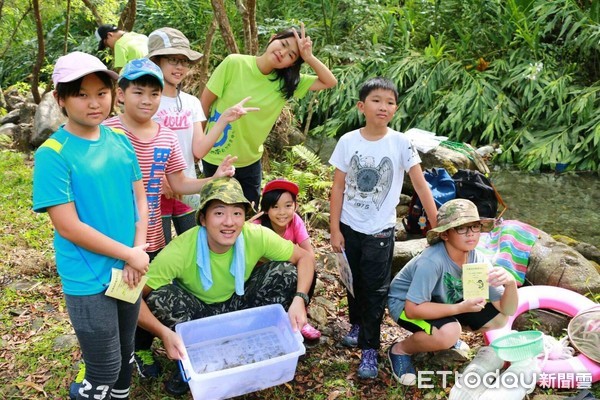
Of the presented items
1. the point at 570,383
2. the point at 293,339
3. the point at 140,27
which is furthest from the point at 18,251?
the point at 140,27

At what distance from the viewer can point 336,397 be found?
259 cm

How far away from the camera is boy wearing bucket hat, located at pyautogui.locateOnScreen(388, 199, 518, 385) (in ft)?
8.23

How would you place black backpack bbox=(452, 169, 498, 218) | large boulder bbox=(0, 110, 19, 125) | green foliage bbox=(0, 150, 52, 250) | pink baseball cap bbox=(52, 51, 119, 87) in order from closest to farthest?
pink baseball cap bbox=(52, 51, 119, 87), black backpack bbox=(452, 169, 498, 218), green foliage bbox=(0, 150, 52, 250), large boulder bbox=(0, 110, 19, 125)

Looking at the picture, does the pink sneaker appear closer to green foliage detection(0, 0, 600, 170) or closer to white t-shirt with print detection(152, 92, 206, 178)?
white t-shirt with print detection(152, 92, 206, 178)

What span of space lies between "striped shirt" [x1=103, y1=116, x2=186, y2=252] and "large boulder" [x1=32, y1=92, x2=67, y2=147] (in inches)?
194

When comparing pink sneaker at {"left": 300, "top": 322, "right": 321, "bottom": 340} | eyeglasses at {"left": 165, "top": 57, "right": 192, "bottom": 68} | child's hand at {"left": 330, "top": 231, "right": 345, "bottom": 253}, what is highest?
eyeglasses at {"left": 165, "top": 57, "right": 192, "bottom": 68}

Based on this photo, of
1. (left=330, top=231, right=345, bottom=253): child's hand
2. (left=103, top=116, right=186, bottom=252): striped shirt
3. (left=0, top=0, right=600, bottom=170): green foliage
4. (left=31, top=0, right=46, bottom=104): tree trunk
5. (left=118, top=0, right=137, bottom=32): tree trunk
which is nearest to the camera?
(left=103, top=116, right=186, bottom=252): striped shirt

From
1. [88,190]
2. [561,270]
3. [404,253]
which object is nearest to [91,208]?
[88,190]

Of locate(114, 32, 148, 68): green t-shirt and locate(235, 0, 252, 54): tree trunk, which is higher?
locate(235, 0, 252, 54): tree trunk

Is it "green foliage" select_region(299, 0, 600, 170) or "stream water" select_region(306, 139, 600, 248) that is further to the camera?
"green foliage" select_region(299, 0, 600, 170)

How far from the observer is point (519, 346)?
2.43 meters

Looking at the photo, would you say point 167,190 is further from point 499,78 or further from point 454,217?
point 499,78

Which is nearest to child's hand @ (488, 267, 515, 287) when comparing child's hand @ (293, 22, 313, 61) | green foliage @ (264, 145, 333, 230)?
child's hand @ (293, 22, 313, 61)

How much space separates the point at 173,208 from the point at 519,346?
5.89ft
